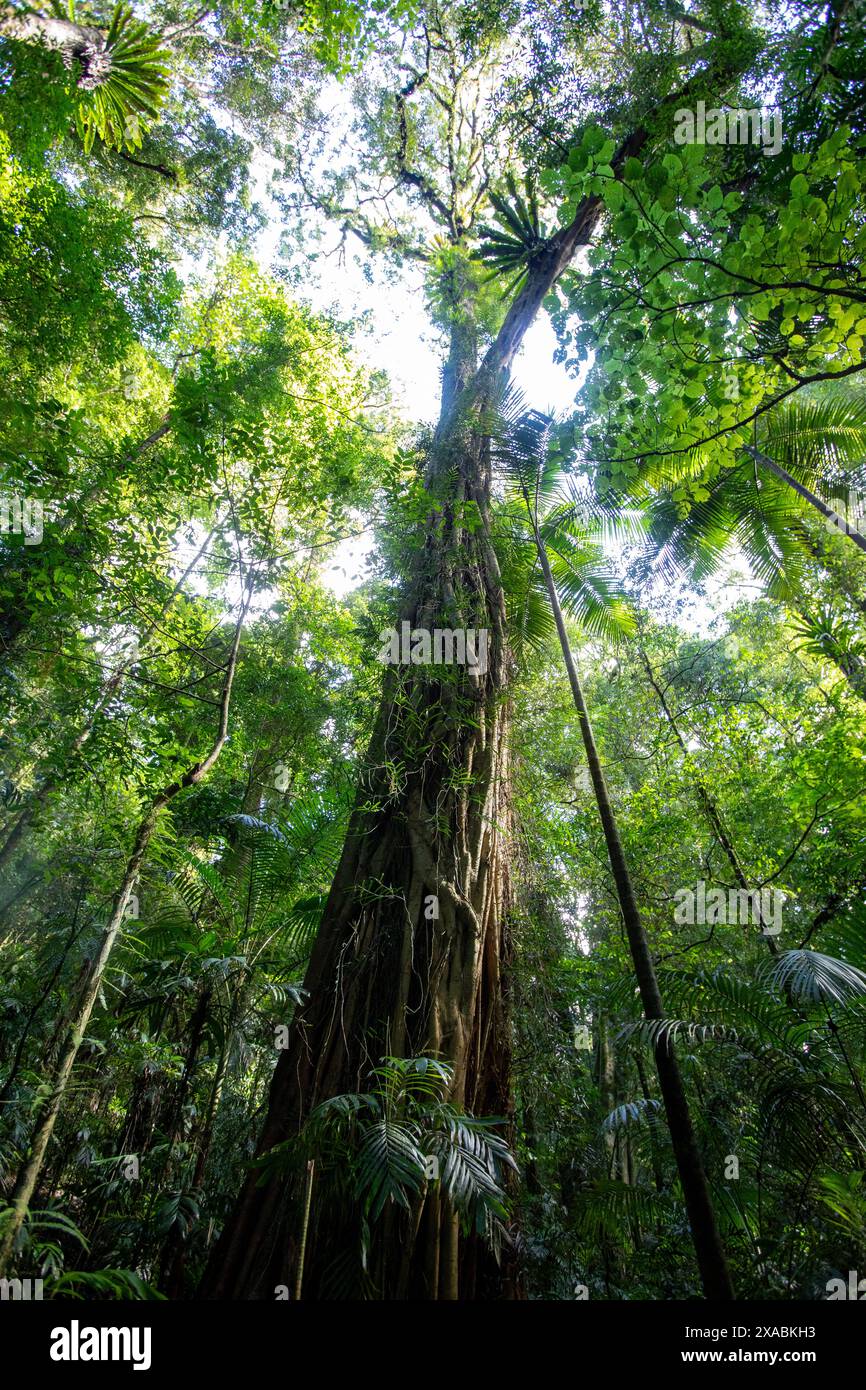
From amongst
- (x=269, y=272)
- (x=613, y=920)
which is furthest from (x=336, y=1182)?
(x=269, y=272)

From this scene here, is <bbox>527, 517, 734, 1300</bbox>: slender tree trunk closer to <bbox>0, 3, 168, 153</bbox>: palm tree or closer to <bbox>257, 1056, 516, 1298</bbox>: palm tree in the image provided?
<bbox>257, 1056, 516, 1298</bbox>: palm tree

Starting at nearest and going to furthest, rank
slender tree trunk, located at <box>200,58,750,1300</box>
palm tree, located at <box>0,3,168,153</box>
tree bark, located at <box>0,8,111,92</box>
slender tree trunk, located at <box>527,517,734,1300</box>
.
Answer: slender tree trunk, located at <box>527,517,734,1300</box> → slender tree trunk, located at <box>200,58,750,1300</box> → tree bark, located at <box>0,8,111,92</box> → palm tree, located at <box>0,3,168,153</box>

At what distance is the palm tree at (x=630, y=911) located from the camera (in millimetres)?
2400

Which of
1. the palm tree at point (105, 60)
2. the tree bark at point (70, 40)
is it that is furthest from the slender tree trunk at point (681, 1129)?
the palm tree at point (105, 60)

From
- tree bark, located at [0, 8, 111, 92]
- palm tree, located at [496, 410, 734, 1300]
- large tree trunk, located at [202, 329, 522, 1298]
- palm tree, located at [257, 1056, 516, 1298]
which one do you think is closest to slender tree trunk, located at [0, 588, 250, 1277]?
palm tree, located at [257, 1056, 516, 1298]

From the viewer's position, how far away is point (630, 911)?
323cm

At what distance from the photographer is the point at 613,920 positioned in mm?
6883

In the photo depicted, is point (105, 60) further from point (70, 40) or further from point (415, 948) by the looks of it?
point (415, 948)

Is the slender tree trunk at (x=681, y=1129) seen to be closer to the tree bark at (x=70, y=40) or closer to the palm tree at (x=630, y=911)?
the palm tree at (x=630, y=911)

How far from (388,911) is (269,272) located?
428 inches

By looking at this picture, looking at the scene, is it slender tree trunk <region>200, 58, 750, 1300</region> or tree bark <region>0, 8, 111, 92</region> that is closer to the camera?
slender tree trunk <region>200, 58, 750, 1300</region>

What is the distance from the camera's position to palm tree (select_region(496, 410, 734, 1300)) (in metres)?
2.40

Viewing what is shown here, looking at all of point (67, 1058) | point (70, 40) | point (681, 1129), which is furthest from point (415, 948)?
point (70, 40)

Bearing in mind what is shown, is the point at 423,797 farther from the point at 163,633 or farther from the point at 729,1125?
the point at 729,1125
